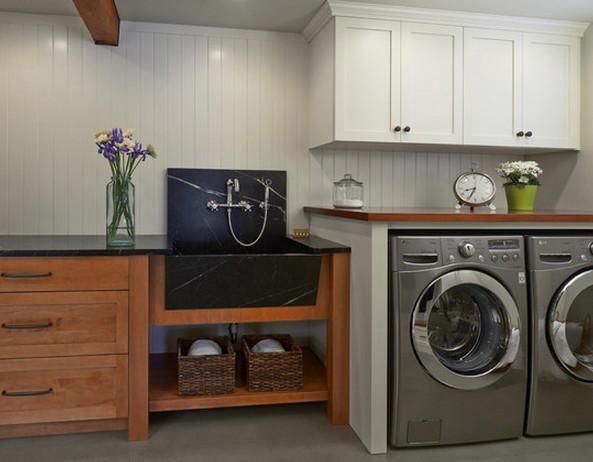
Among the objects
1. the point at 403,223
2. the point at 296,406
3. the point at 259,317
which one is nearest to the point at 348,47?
the point at 403,223

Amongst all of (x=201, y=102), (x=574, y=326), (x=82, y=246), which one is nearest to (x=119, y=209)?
(x=82, y=246)

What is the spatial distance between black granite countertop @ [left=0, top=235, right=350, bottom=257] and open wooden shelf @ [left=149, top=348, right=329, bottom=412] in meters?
0.70

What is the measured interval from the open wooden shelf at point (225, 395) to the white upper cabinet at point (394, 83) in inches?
50.2

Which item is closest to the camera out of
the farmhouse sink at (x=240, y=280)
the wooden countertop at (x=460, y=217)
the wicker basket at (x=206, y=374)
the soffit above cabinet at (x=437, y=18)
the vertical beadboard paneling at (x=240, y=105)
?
the wooden countertop at (x=460, y=217)

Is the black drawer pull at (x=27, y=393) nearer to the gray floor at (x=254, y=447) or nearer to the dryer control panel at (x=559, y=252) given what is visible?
the gray floor at (x=254, y=447)

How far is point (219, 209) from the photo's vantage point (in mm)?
Answer: 3393

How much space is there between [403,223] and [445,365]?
0.66 m

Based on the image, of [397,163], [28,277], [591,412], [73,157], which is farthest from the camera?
[397,163]


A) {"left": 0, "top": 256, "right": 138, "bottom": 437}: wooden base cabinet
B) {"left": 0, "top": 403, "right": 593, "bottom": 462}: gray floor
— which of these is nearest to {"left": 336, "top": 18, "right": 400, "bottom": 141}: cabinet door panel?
{"left": 0, "top": 256, "right": 138, "bottom": 437}: wooden base cabinet

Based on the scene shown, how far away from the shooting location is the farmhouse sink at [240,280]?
2.56 m

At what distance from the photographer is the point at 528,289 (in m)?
2.58

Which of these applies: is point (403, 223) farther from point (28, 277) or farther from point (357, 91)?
point (28, 277)

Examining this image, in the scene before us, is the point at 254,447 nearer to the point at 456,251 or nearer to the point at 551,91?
the point at 456,251

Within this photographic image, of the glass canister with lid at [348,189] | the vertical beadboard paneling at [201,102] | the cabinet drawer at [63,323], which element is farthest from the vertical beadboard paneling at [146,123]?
the glass canister with lid at [348,189]
